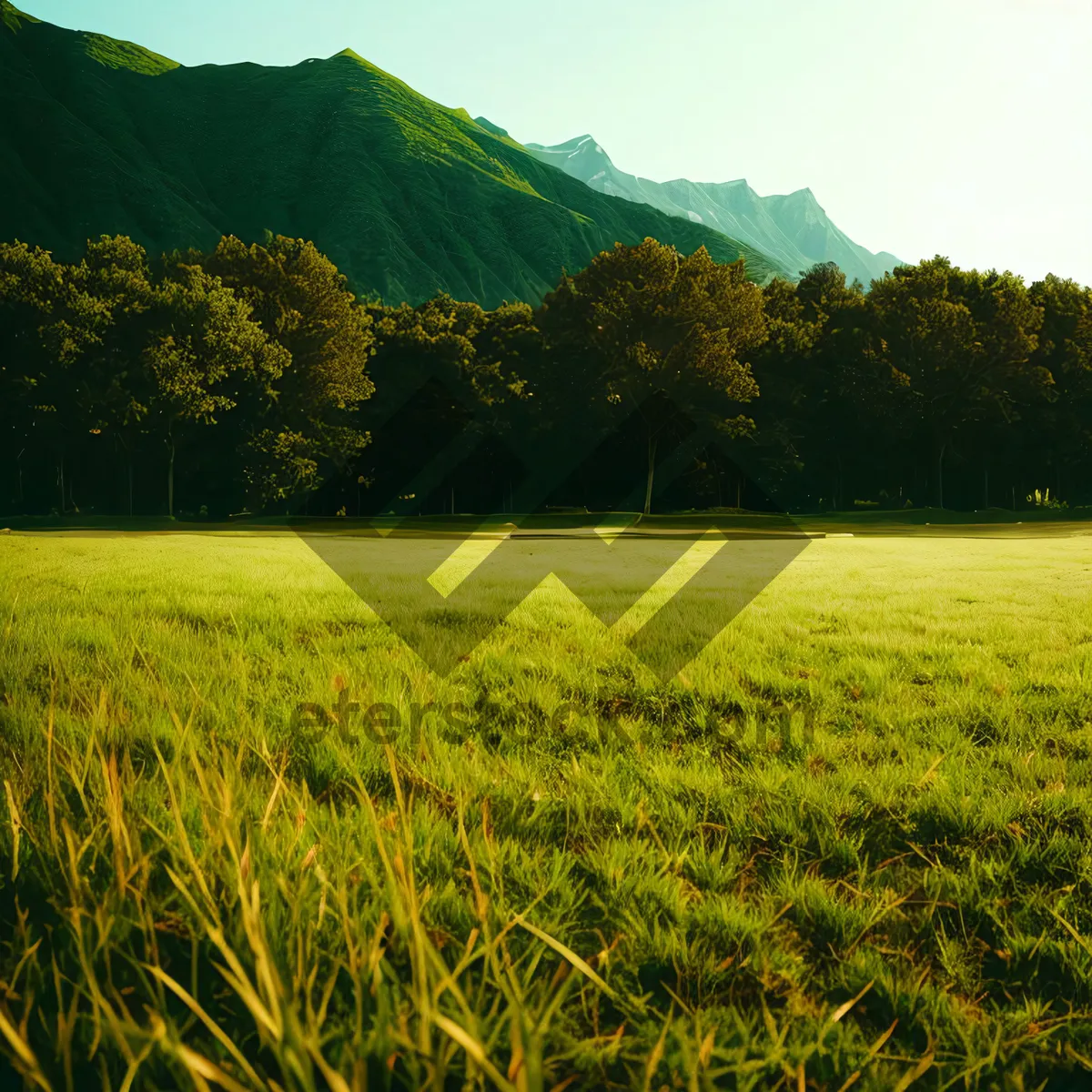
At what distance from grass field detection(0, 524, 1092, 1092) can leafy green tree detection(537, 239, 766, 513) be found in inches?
1389

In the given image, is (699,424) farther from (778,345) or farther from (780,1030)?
(780,1030)

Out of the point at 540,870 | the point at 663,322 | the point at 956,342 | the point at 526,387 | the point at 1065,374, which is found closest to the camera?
the point at 540,870

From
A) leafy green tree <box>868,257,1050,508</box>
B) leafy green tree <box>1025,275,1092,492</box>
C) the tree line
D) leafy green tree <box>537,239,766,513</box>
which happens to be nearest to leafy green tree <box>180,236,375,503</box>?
the tree line

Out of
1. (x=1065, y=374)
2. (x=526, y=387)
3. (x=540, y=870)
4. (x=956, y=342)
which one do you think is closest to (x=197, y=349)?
(x=526, y=387)

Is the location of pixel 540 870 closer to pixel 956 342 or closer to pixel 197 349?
pixel 197 349

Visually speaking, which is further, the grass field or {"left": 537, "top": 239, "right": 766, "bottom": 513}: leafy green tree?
{"left": 537, "top": 239, "right": 766, "bottom": 513}: leafy green tree

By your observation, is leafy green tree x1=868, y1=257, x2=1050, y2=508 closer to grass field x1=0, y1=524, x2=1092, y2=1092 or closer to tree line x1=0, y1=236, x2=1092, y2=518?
tree line x1=0, y1=236, x2=1092, y2=518

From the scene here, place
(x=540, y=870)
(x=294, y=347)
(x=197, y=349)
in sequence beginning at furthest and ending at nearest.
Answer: (x=294, y=347), (x=197, y=349), (x=540, y=870)

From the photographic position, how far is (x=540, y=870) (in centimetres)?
192

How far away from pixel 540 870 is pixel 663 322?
38.8 m

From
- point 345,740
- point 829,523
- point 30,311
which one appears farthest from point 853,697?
point 30,311

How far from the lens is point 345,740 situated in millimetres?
2930

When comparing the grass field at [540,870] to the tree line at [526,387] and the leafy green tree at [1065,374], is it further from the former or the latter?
the leafy green tree at [1065,374]

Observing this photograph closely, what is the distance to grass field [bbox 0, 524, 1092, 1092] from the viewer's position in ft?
4.16
